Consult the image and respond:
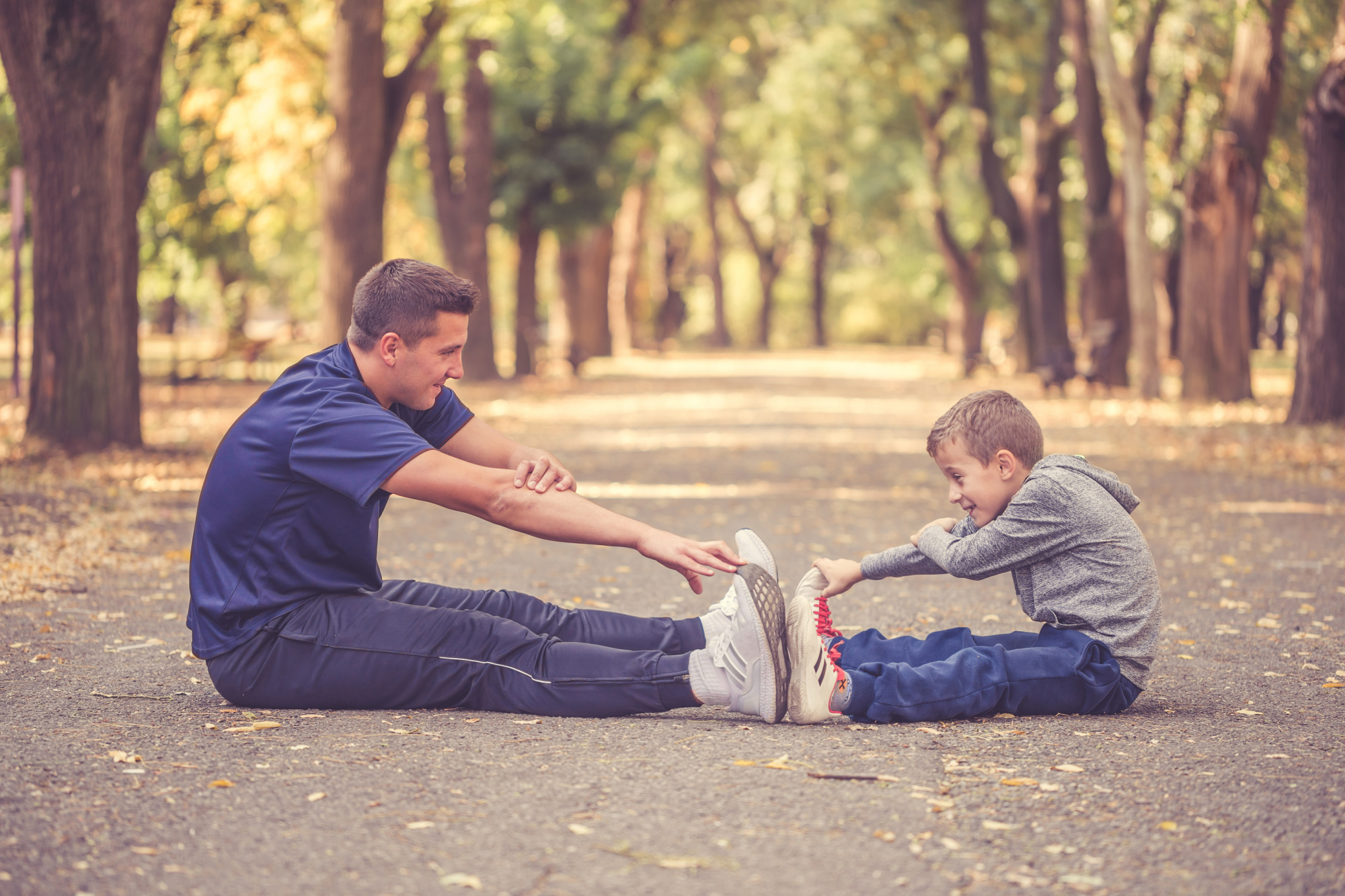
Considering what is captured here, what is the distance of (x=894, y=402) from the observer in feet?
77.9

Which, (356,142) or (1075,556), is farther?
(356,142)

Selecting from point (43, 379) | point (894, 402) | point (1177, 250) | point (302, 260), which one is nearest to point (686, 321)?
point (302, 260)

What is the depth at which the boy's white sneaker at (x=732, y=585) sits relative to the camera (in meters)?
4.07

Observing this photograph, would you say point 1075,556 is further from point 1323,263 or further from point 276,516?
point 1323,263

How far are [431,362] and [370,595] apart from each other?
790 millimetres

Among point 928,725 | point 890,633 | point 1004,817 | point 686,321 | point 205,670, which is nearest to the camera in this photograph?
point 1004,817

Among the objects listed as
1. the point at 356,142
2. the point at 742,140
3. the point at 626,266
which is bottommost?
the point at 356,142

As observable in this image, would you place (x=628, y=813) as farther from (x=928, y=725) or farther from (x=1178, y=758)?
(x=1178, y=758)

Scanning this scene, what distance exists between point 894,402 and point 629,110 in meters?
8.55

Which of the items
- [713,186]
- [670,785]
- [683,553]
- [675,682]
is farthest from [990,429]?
[713,186]

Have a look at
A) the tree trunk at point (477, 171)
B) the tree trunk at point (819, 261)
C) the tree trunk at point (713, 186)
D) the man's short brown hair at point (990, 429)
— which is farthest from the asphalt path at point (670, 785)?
the tree trunk at point (819, 261)

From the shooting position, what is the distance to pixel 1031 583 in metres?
4.50

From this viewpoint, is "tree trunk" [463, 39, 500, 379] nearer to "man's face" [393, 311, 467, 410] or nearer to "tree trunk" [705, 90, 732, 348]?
"man's face" [393, 311, 467, 410]

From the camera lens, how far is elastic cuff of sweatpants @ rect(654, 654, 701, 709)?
4.20 m
